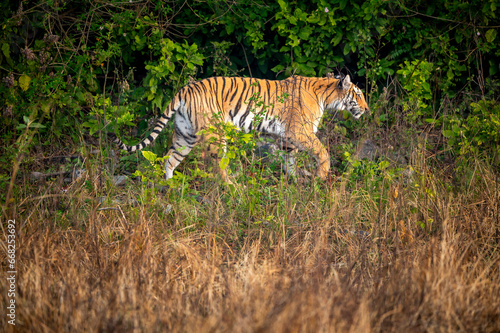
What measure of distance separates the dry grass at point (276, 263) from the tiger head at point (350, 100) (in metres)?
2.23

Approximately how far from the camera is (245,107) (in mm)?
5453

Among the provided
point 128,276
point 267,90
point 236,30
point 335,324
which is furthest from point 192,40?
point 335,324

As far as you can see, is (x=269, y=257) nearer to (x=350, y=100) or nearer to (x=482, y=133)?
(x=482, y=133)

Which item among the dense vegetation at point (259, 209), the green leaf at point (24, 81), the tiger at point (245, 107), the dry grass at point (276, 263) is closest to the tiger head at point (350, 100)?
the tiger at point (245, 107)

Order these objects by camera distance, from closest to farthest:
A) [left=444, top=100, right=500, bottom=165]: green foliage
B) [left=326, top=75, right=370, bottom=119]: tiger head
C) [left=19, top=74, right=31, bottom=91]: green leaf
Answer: [left=444, top=100, right=500, bottom=165]: green foliage
[left=19, top=74, right=31, bottom=91]: green leaf
[left=326, top=75, right=370, bottom=119]: tiger head

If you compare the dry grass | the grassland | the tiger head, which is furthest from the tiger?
the dry grass

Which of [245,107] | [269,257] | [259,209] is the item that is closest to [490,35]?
[245,107]

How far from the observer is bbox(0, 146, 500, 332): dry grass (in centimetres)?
194

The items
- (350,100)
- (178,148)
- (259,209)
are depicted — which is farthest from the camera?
(350,100)

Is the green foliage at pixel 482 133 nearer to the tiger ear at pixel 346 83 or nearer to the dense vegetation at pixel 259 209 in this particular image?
the dense vegetation at pixel 259 209

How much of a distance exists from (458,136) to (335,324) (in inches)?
119

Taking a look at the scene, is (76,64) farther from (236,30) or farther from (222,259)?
(222,259)

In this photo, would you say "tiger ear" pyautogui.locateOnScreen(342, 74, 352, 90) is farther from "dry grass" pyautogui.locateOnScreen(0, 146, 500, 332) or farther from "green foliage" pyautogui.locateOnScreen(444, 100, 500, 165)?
"dry grass" pyautogui.locateOnScreen(0, 146, 500, 332)

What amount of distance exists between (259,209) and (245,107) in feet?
7.71
